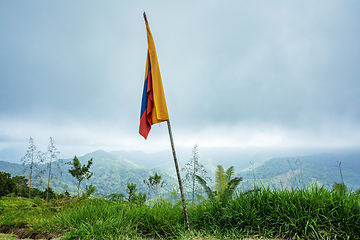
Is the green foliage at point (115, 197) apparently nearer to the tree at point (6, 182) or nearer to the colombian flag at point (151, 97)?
the colombian flag at point (151, 97)

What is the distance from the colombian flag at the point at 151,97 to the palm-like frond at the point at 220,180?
2040mm

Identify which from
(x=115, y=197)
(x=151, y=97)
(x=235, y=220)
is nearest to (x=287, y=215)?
(x=235, y=220)

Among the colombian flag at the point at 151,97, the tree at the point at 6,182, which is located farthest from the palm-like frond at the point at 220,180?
the tree at the point at 6,182

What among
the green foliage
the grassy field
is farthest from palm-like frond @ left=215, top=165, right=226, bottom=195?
the green foliage

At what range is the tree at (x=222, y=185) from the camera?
13.9 ft

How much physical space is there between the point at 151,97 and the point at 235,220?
3267mm

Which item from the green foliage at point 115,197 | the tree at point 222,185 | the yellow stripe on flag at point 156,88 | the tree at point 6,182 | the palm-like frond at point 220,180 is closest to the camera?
the yellow stripe on flag at point 156,88

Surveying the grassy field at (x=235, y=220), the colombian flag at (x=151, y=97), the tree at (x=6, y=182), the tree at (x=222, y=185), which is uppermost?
the colombian flag at (x=151, y=97)

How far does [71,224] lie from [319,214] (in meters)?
5.22

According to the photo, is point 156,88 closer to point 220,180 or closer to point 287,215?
point 220,180

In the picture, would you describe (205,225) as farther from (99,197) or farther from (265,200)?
(99,197)

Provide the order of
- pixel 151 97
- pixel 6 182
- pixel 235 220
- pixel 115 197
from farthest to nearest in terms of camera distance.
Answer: pixel 6 182 < pixel 115 197 < pixel 151 97 < pixel 235 220

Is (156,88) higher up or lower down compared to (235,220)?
higher up

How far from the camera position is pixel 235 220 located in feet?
12.8
